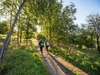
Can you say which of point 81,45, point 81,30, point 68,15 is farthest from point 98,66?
point 81,45

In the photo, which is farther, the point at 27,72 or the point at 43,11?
the point at 43,11

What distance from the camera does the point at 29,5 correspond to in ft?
53.6

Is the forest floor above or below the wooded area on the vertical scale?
below

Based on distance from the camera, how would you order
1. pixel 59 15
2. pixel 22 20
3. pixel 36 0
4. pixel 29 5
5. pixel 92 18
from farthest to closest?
pixel 92 18
pixel 59 15
pixel 22 20
pixel 29 5
pixel 36 0

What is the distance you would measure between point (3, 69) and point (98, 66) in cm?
945

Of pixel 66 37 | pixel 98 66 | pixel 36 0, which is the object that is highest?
pixel 36 0

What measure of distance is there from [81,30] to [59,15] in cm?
1925

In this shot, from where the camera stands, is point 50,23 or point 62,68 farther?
point 50,23

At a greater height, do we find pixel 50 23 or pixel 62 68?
pixel 50 23

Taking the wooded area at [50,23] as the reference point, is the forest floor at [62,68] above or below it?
below

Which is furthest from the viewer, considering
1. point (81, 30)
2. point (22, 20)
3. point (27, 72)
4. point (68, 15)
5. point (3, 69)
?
point (81, 30)

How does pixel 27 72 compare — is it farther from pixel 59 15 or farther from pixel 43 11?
pixel 59 15

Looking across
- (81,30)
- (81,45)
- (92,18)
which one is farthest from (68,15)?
(81,45)

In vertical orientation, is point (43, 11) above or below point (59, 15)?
below
